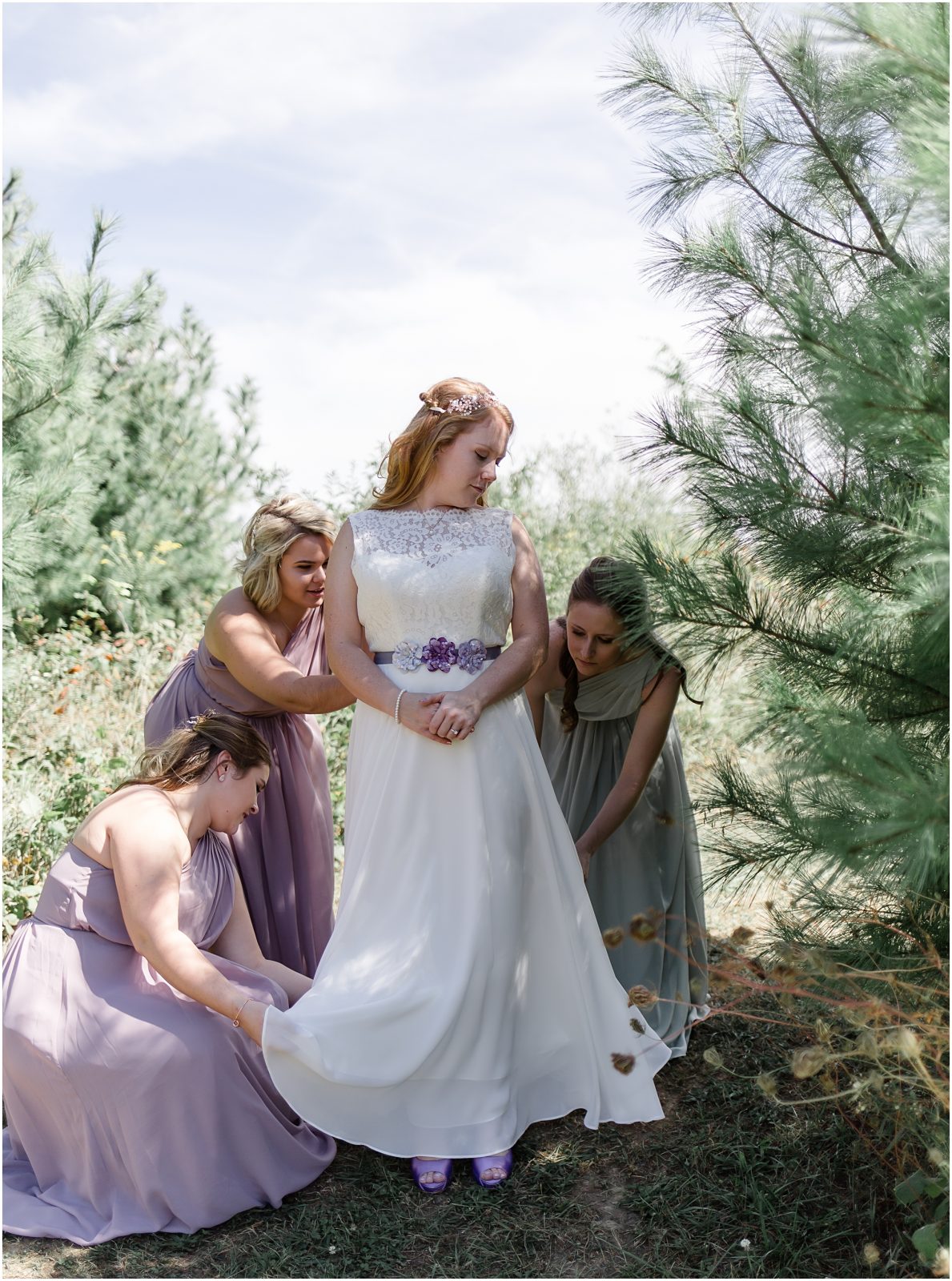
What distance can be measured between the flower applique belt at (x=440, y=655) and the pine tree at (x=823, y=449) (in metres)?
0.58

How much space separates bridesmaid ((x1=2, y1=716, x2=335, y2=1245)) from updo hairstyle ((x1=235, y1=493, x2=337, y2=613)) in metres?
0.68

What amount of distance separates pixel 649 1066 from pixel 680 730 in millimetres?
Result: 4070

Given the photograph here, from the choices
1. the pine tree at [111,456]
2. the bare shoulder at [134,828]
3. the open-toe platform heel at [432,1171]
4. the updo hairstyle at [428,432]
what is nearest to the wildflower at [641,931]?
the open-toe platform heel at [432,1171]

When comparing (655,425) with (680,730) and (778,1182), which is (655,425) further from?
(680,730)

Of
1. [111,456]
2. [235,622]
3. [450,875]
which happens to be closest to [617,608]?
[450,875]

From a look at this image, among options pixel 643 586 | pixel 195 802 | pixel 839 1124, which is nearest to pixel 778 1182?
pixel 839 1124

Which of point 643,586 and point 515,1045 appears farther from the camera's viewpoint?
point 515,1045

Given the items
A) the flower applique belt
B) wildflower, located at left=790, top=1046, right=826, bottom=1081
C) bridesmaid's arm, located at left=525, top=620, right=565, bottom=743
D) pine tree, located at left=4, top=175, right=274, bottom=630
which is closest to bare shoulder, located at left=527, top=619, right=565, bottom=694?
bridesmaid's arm, located at left=525, top=620, right=565, bottom=743

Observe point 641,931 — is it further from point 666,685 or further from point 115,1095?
point 115,1095

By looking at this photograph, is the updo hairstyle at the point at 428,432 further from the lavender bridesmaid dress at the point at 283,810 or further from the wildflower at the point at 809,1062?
the wildflower at the point at 809,1062

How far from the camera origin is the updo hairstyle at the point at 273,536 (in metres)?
3.36

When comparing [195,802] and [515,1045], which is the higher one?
[195,802]

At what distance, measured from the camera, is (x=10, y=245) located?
5.98 m

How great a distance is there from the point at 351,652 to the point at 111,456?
5910 millimetres
